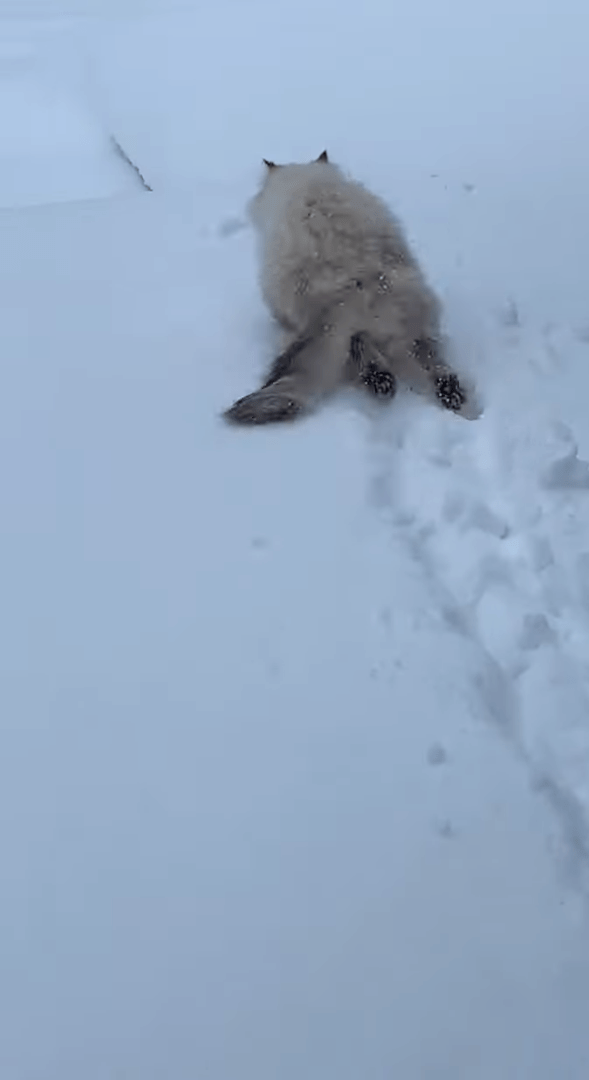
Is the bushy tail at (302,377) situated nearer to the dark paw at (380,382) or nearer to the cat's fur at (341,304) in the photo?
the cat's fur at (341,304)

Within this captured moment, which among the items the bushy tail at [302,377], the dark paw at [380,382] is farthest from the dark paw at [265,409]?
the dark paw at [380,382]

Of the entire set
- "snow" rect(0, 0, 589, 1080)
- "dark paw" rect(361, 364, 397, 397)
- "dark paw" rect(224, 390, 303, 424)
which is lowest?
"snow" rect(0, 0, 589, 1080)

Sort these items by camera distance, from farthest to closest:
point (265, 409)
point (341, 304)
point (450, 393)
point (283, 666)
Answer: point (341, 304) → point (450, 393) → point (265, 409) → point (283, 666)

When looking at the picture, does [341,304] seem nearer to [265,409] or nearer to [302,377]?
[302,377]

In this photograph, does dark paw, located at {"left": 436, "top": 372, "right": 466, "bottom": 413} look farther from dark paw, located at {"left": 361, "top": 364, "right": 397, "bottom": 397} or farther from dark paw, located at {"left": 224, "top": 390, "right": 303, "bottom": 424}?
dark paw, located at {"left": 224, "top": 390, "right": 303, "bottom": 424}

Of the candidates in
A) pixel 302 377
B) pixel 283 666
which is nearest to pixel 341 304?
pixel 302 377

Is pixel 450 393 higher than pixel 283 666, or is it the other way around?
pixel 450 393

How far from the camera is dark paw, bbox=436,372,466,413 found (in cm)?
348

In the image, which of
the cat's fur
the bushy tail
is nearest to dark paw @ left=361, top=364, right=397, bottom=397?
the cat's fur

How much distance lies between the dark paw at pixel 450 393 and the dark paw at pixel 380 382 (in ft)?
0.54

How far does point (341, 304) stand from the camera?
3742mm

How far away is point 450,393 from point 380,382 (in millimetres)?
250

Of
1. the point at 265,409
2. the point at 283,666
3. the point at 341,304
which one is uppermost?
the point at 341,304

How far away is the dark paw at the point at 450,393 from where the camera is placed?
3.48 meters
